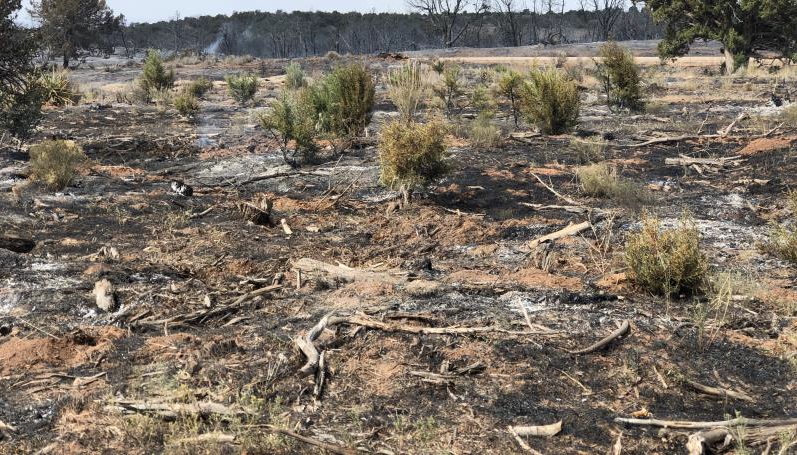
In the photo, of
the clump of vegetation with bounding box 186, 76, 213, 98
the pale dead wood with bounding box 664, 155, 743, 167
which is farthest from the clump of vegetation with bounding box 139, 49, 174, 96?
the pale dead wood with bounding box 664, 155, 743, 167

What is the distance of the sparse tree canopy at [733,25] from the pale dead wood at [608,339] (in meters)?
20.2

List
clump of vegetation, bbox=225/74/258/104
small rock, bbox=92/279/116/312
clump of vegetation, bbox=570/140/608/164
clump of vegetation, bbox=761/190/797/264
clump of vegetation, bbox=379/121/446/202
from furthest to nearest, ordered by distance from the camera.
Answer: clump of vegetation, bbox=225/74/258/104 < clump of vegetation, bbox=570/140/608/164 < clump of vegetation, bbox=379/121/446/202 < clump of vegetation, bbox=761/190/797/264 < small rock, bbox=92/279/116/312

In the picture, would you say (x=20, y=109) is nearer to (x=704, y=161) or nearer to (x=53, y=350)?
(x=53, y=350)

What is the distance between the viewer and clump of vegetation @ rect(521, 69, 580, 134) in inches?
546

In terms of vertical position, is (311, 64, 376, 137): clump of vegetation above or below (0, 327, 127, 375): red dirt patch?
above

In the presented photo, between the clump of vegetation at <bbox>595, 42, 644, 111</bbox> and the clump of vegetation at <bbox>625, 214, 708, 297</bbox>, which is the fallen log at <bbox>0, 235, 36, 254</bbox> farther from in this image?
the clump of vegetation at <bbox>595, 42, 644, 111</bbox>

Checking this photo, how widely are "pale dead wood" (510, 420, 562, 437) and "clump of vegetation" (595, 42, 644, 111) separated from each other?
13967 millimetres

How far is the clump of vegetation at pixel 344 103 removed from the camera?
13.7 meters

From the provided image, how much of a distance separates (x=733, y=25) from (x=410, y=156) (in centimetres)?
1881

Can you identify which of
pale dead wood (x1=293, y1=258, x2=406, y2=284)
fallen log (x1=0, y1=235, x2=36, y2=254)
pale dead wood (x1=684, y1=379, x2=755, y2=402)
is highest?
fallen log (x1=0, y1=235, x2=36, y2=254)

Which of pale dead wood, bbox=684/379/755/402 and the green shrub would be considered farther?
the green shrub

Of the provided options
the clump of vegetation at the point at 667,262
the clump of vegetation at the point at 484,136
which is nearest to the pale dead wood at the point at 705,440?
the clump of vegetation at the point at 667,262

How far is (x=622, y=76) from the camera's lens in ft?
54.3

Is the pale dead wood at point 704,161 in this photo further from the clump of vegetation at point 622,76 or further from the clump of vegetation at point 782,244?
the clump of vegetation at point 622,76
